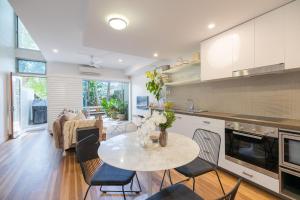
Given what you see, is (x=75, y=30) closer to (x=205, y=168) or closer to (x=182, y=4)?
(x=182, y=4)

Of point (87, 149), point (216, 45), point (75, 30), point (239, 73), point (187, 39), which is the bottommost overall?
point (87, 149)

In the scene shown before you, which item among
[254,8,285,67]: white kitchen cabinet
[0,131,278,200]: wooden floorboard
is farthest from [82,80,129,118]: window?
[254,8,285,67]: white kitchen cabinet

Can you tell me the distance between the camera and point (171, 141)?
1606mm

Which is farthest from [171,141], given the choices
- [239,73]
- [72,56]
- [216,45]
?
[72,56]

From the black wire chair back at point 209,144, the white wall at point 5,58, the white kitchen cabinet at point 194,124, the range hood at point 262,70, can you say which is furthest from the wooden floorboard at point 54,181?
the range hood at point 262,70

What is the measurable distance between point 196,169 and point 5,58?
5.78 metres

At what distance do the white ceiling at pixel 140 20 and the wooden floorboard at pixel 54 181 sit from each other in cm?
230

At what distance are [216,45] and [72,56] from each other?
14.5 ft

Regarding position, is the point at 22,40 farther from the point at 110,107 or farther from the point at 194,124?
the point at 194,124

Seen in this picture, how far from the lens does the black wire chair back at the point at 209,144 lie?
5.63ft

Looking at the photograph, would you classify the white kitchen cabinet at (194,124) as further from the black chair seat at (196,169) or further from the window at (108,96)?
the window at (108,96)

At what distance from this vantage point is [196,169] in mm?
1523

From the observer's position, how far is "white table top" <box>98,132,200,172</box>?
3.45 ft

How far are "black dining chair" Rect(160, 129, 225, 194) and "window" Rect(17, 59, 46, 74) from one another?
5.99 meters
